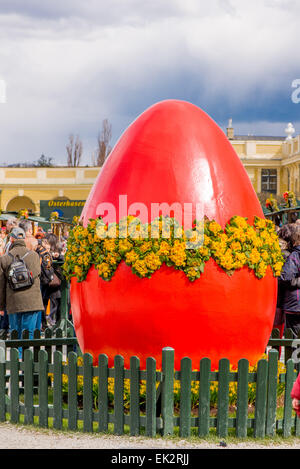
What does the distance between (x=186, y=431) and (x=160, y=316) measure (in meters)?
0.87

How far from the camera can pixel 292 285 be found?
24.4ft

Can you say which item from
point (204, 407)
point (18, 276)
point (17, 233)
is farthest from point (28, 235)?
point (204, 407)

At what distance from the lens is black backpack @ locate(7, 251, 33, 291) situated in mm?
7941

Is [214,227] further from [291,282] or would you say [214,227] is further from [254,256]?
[291,282]

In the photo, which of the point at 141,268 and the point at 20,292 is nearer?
the point at 141,268

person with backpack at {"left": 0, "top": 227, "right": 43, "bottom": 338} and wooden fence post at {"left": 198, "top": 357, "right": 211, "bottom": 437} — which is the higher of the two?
person with backpack at {"left": 0, "top": 227, "right": 43, "bottom": 338}

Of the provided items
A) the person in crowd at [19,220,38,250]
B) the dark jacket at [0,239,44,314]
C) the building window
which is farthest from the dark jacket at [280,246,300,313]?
the building window

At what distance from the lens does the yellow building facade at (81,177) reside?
169 feet

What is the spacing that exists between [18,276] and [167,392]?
3.75 meters

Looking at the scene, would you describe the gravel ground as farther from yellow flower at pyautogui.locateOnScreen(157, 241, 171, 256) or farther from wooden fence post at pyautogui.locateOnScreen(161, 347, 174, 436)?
yellow flower at pyautogui.locateOnScreen(157, 241, 171, 256)

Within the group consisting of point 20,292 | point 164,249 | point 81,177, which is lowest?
point 20,292

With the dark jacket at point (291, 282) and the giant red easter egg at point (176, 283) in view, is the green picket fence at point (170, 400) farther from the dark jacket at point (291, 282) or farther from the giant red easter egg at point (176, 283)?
the dark jacket at point (291, 282)

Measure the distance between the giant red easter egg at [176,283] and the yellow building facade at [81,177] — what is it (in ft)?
→ 141

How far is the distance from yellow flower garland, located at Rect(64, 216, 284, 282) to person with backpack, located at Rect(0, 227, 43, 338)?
2.89 metres
